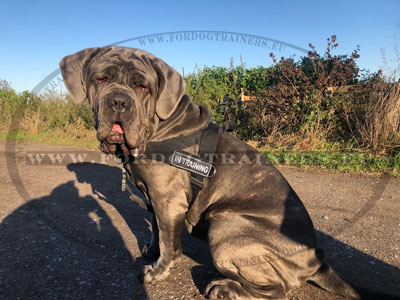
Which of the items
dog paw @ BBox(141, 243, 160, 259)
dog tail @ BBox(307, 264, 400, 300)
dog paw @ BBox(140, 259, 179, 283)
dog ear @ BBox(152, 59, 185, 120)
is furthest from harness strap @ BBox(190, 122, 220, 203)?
dog tail @ BBox(307, 264, 400, 300)

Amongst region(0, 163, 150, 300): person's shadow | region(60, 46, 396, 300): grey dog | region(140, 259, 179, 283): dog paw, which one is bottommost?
region(0, 163, 150, 300): person's shadow

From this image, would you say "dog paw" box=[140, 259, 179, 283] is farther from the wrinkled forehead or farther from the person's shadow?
the wrinkled forehead

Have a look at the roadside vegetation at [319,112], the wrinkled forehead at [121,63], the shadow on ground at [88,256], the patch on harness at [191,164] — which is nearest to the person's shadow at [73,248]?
the shadow on ground at [88,256]

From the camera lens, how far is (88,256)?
304 cm

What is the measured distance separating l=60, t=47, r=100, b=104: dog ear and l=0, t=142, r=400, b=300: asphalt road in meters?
1.68

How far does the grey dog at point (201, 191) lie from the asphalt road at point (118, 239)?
357 mm

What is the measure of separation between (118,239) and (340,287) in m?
2.41

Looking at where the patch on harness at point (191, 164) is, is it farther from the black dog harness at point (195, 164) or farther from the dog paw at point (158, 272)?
the dog paw at point (158, 272)

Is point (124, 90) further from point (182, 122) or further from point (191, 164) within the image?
point (191, 164)

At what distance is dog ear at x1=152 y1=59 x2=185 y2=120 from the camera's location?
101 inches

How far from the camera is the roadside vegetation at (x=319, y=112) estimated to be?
659 centimetres

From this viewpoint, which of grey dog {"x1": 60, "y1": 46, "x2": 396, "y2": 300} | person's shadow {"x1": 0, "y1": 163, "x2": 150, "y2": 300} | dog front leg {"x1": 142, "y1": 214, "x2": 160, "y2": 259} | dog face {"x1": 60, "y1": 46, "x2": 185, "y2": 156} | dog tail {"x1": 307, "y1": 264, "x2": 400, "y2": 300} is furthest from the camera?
dog front leg {"x1": 142, "y1": 214, "x2": 160, "y2": 259}

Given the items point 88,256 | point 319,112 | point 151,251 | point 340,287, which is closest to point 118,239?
point 88,256

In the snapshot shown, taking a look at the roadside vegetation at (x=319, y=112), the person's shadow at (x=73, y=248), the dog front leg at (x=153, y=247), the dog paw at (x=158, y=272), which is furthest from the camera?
the roadside vegetation at (x=319, y=112)
